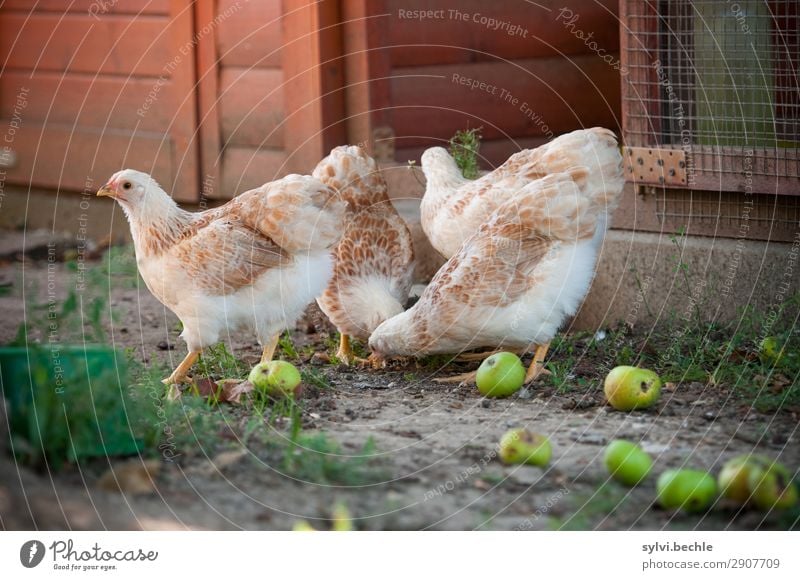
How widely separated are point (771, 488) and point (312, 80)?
10.7ft

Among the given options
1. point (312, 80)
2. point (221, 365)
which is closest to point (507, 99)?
point (312, 80)

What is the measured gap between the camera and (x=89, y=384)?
274cm

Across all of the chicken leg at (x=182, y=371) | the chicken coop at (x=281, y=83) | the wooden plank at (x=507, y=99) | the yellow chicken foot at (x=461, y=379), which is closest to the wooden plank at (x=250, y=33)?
the chicken coop at (x=281, y=83)

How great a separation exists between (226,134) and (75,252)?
1385mm

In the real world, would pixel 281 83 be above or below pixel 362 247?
above

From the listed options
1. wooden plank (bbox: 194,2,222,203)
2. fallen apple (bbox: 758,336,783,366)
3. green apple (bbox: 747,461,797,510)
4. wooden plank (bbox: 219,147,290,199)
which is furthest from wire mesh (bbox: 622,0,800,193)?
wooden plank (bbox: 194,2,222,203)

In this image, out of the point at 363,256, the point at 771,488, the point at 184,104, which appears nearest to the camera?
the point at 771,488

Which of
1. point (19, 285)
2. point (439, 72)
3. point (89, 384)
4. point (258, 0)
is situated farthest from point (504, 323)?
point (19, 285)

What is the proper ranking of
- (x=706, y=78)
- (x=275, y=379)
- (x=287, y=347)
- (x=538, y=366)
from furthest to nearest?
(x=706, y=78)
(x=287, y=347)
(x=538, y=366)
(x=275, y=379)

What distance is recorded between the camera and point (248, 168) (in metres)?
5.57

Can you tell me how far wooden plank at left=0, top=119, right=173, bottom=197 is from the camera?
6.13m

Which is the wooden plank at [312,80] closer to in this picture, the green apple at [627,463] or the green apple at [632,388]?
the green apple at [632,388]

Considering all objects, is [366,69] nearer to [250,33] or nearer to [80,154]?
[250,33]

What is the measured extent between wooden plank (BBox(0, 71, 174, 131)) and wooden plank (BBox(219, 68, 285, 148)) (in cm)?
45
